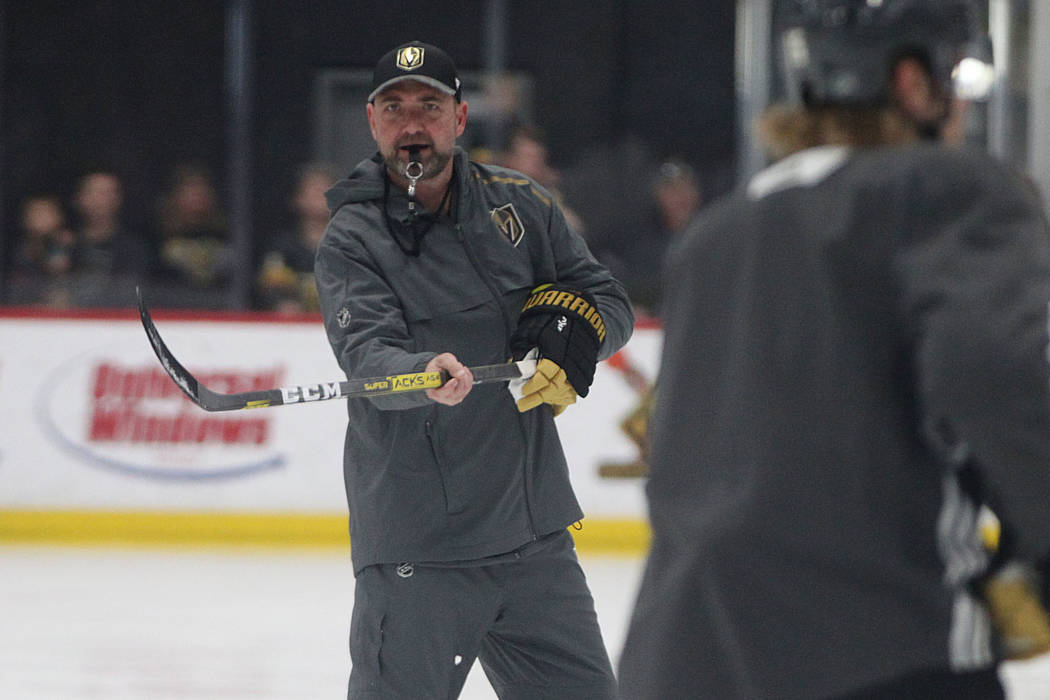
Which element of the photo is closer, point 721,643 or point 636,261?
point 721,643

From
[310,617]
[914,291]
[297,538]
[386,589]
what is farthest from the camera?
[297,538]

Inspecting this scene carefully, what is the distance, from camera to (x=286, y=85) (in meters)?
6.30

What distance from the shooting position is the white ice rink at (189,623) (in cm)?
345

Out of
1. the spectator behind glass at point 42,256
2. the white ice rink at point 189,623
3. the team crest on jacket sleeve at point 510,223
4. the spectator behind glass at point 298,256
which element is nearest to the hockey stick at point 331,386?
the team crest on jacket sleeve at point 510,223

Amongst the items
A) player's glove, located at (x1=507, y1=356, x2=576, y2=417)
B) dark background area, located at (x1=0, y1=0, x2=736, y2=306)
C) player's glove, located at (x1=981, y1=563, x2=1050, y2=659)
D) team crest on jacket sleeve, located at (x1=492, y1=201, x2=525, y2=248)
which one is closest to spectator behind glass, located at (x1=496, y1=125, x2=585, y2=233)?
dark background area, located at (x1=0, y1=0, x2=736, y2=306)

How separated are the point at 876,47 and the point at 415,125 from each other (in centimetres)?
95

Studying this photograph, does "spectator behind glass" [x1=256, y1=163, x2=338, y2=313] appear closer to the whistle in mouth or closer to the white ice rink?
the white ice rink

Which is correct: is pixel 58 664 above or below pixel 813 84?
below

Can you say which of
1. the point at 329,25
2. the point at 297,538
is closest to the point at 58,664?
the point at 297,538

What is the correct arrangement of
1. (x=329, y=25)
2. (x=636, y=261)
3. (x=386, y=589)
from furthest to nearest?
(x=329, y=25) → (x=636, y=261) → (x=386, y=589)

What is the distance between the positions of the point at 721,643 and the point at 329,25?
5.79 metres

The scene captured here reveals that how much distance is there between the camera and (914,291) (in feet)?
3.42

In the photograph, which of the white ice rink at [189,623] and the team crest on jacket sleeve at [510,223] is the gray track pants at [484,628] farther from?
the white ice rink at [189,623]

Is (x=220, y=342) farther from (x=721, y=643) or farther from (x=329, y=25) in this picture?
(x=721, y=643)
